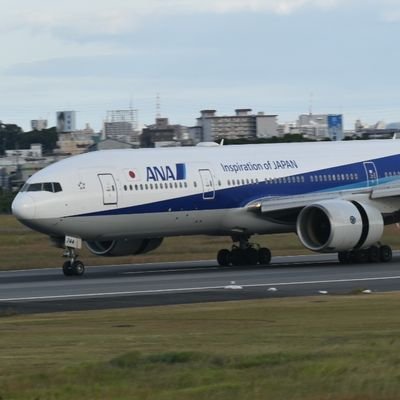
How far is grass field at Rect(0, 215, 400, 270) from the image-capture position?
148 ft

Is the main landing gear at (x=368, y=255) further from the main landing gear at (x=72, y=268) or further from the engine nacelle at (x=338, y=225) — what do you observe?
the main landing gear at (x=72, y=268)

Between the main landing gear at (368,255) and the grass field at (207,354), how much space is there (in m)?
14.6

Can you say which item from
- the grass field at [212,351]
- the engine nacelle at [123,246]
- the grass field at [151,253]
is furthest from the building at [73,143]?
the grass field at [212,351]

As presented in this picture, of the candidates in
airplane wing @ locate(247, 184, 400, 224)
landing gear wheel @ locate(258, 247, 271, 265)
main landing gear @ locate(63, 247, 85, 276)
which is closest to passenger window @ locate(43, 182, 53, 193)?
main landing gear @ locate(63, 247, 85, 276)

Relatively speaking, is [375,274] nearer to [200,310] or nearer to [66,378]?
[200,310]

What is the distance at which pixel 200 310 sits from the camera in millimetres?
25281

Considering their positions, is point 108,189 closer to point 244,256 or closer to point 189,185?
point 189,185

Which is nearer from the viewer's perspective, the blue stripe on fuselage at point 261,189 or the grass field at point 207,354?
the grass field at point 207,354

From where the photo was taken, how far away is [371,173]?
41.9 metres

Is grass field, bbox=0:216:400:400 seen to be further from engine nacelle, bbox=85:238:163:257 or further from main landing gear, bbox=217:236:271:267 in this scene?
main landing gear, bbox=217:236:271:267

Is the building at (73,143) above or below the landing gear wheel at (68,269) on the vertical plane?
above

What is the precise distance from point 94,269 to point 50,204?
527cm

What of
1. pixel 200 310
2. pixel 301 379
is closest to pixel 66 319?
pixel 200 310

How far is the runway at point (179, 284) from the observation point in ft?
93.2
